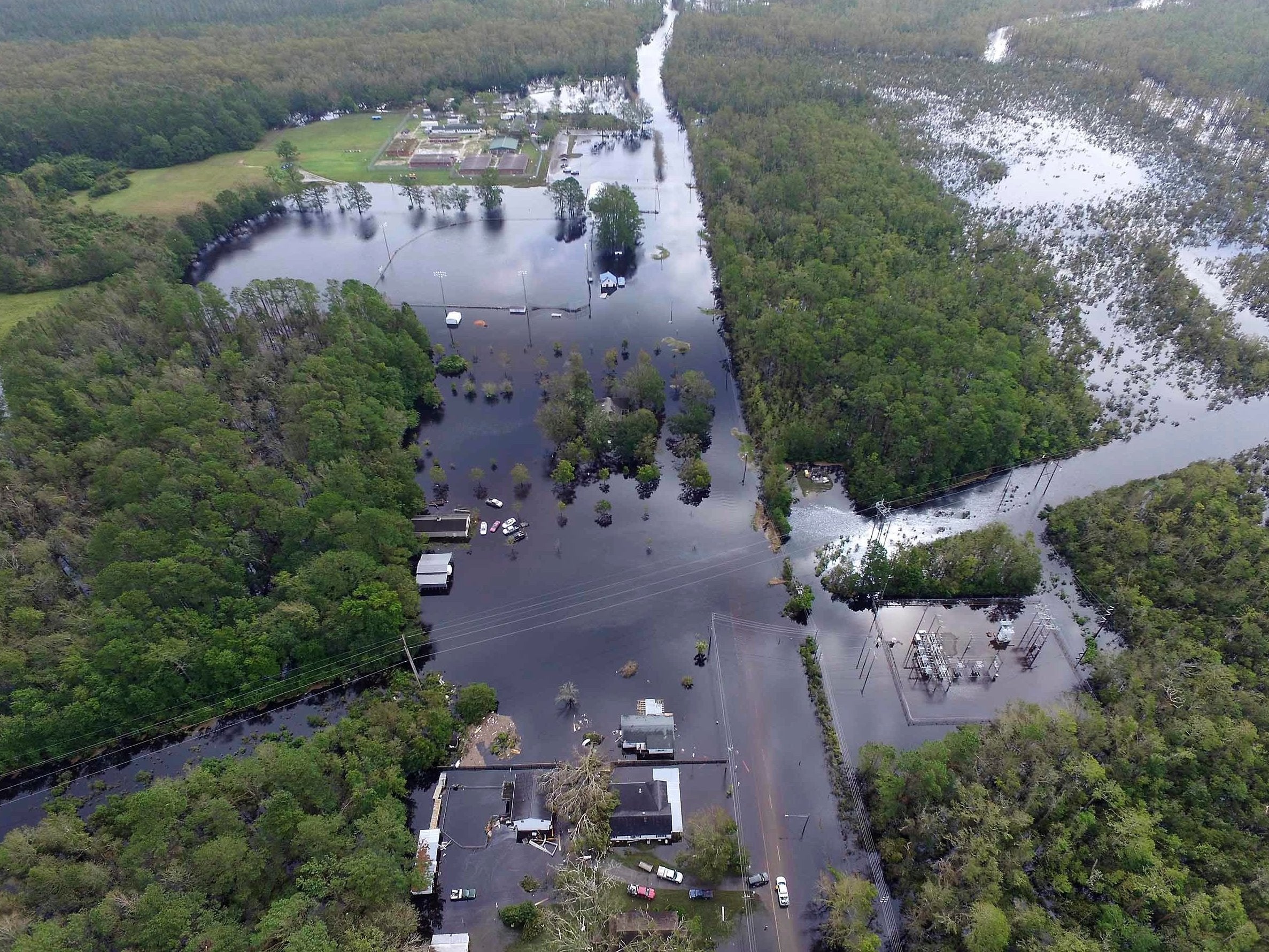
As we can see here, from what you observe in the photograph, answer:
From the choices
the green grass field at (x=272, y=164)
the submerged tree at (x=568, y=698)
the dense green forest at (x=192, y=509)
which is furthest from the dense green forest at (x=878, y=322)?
the green grass field at (x=272, y=164)

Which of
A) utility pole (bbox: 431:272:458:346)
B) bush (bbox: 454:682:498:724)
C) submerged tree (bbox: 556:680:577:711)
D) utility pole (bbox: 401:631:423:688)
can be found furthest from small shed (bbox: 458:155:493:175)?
submerged tree (bbox: 556:680:577:711)

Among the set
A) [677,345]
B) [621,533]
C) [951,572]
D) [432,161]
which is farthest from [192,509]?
[432,161]

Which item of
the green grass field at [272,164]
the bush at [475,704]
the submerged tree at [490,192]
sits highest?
the green grass field at [272,164]

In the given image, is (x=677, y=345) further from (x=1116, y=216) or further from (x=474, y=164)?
(x=1116, y=216)

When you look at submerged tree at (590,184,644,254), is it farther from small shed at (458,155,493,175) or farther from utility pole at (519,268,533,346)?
small shed at (458,155,493,175)

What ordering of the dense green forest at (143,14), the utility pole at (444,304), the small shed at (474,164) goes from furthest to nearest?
the dense green forest at (143,14) → the small shed at (474,164) → the utility pole at (444,304)

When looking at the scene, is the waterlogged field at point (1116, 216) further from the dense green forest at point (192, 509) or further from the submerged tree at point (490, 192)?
the dense green forest at point (192, 509)
